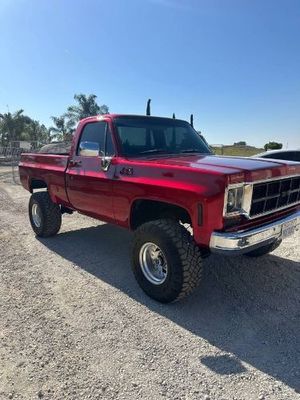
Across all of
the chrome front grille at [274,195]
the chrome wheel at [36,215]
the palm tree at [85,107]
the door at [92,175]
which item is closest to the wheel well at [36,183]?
the chrome wheel at [36,215]

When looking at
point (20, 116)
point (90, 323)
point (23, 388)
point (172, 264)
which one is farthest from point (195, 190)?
point (20, 116)

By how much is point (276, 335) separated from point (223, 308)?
25.9 inches

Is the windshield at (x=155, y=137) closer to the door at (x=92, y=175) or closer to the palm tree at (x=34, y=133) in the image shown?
the door at (x=92, y=175)

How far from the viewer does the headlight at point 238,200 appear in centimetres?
336

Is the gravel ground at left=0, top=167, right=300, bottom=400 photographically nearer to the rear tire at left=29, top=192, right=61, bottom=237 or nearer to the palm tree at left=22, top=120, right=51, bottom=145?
the rear tire at left=29, top=192, right=61, bottom=237

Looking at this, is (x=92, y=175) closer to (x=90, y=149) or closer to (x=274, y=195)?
(x=90, y=149)

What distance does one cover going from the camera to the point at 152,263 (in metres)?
4.19

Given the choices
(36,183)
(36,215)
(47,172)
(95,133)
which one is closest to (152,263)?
(95,133)

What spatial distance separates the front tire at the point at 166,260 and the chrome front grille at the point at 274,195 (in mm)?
751

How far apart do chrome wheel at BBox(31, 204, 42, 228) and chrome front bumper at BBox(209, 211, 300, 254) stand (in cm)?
400

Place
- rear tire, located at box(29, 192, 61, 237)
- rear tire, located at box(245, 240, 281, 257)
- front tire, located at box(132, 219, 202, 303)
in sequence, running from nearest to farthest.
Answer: front tire, located at box(132, 219, 202, 303)
rear tire, located at box(245, 240, 281, 257)
rear tire, located at box(29, 192, 61, 237)

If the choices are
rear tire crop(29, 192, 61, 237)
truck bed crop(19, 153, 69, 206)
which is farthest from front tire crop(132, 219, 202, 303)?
rear tire crop(29, 192, 61, 237)

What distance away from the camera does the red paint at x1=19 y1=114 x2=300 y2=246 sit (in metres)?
3.36

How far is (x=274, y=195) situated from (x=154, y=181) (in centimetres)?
131
